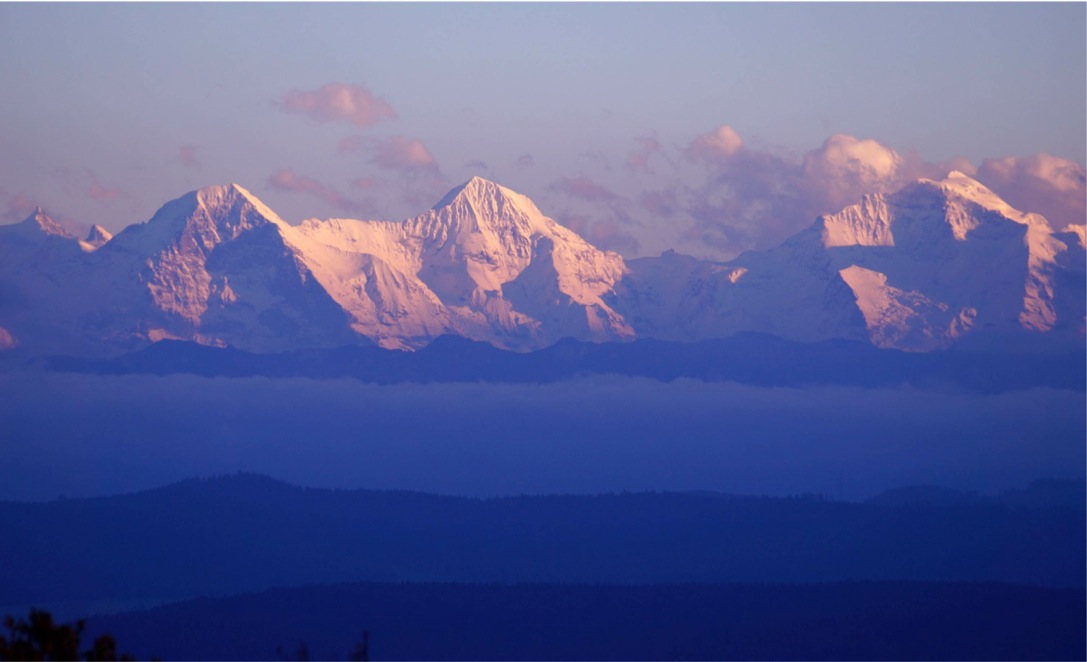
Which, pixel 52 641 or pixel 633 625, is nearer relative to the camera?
pixel 52 641

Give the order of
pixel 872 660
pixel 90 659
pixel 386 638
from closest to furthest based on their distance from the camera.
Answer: pixel 90 659
pixel 872 660
pixel 386 638

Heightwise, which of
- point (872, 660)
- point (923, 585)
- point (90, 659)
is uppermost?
point (923, 585)

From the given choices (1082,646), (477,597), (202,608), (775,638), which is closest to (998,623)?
(1082,646)

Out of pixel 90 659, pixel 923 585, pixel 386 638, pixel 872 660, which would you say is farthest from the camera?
pixel 923 585

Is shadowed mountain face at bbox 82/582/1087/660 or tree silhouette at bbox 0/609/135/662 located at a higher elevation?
shadowed mountain face at bbox 82/582/1087/660

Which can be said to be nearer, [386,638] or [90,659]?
[90,659]

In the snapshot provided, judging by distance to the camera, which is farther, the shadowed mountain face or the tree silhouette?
the shadowed mountain face

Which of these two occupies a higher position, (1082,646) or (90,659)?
(1082,646)

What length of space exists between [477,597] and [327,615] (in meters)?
19.9

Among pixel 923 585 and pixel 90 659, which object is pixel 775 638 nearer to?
pixel 923 585

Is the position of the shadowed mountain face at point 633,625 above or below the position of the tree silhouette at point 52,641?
above

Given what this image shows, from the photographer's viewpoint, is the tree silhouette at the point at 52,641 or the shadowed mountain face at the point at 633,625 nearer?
the tree silhouette at the point at 52,641

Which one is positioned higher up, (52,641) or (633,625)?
(633,625)

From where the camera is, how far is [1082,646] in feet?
549
